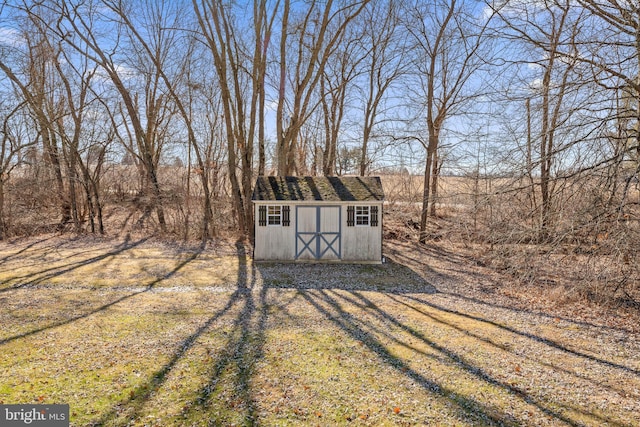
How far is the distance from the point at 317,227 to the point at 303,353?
6.66m

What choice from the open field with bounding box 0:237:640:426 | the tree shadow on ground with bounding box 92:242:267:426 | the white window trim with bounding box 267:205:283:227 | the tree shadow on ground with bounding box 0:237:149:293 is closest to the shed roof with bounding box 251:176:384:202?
the white window trim with bounding box 267:205:283:227

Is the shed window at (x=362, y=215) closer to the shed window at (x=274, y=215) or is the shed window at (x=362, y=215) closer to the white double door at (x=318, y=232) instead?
the white double door at (x=318, y=232)

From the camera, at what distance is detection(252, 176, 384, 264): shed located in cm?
1200

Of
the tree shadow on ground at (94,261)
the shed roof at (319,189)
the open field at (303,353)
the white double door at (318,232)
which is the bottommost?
the open field at (303,353)

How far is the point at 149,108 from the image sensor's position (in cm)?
1884

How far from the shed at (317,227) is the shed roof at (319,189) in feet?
0.10

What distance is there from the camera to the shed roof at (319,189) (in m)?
12.0

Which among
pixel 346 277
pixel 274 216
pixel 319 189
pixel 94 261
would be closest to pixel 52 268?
pixel 94 261

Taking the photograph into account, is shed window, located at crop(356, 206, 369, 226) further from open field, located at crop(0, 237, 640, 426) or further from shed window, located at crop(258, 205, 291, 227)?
open field, located at crop(0, 237, 640, 426)

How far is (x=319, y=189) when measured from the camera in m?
12.6

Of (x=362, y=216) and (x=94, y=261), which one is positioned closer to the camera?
(x=94, y=261)

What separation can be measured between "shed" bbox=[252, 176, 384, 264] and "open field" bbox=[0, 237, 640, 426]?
1919 millimetres

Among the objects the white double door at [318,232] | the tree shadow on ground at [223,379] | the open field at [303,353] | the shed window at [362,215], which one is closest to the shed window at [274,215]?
the white double door at [318,232]

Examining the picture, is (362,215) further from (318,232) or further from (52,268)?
(52,268)
